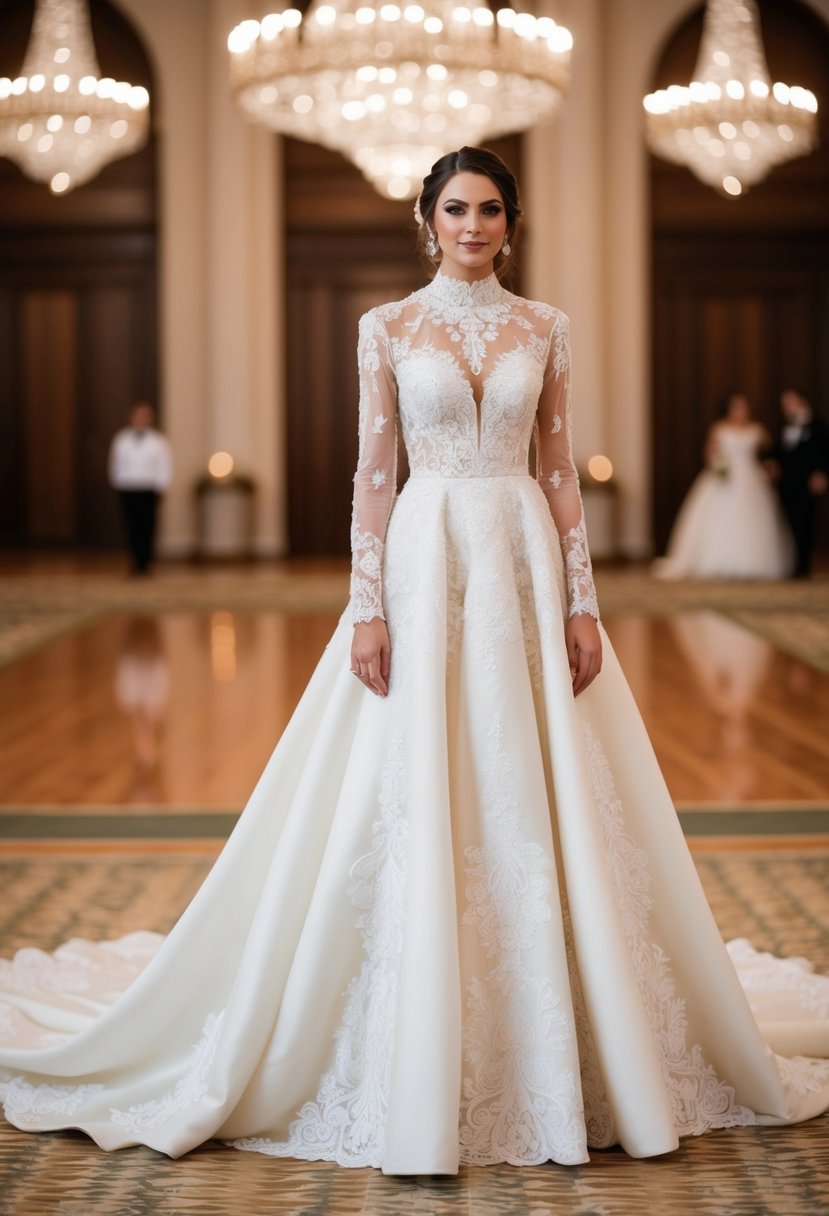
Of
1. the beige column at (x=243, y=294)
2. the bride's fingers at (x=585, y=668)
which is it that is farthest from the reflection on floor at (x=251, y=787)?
the beige column at (x=243, y=294)

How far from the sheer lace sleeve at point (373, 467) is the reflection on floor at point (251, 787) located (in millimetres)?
957

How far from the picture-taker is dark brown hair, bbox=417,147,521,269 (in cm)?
281

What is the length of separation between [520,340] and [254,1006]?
4.02 ft

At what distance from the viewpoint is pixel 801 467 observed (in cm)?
1442

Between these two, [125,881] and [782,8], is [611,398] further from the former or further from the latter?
[125,881]

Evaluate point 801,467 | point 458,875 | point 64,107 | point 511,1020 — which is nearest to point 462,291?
point 458,875

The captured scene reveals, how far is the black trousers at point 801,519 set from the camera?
14438 millimetres

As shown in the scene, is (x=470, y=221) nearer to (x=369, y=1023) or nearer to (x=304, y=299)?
(x=369, y=1023)

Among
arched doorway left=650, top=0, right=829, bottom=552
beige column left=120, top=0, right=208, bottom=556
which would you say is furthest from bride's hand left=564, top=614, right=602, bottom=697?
arched doorway left=650, top=0, right=829, bottom=552

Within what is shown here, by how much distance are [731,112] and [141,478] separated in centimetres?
604

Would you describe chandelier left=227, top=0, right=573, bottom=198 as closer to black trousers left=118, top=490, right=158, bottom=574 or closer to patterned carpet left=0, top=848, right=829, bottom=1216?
black trousers left=118, top=490, right=158, bottom=574

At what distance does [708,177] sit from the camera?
13.1 metres

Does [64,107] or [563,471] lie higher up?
[64,107]

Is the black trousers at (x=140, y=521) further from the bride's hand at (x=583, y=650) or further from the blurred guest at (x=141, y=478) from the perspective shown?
the bride's hand at (x=583, y=650)
